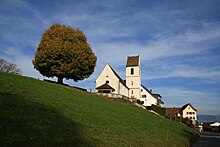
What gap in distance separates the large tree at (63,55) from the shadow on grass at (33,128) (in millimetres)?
26956

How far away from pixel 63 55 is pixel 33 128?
31.0m

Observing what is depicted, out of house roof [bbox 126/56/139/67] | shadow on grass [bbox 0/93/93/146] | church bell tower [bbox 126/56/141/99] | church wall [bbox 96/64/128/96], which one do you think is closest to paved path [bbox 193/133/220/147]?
shadow on grass [bbox 0/93/93/146]

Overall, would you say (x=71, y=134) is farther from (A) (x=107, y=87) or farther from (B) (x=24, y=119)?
(A) (x=107, y=87)

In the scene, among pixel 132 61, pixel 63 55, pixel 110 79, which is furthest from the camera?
→ pixel 132 61

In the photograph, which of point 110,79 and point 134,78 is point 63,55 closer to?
point 110,79

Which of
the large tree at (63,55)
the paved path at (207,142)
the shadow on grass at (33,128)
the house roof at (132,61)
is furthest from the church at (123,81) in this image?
the shadow on grass at (33,128)

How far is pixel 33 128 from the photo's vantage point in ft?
30.0

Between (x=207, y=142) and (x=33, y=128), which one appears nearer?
(x=33, y=128)

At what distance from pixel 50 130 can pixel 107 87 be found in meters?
53.5

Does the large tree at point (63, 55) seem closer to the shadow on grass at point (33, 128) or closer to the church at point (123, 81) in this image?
the church at point (123, 81)

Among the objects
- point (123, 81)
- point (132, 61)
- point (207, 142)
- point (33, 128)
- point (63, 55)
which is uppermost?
point (132, 61)

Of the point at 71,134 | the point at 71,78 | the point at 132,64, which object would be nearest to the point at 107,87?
the point at 132,64

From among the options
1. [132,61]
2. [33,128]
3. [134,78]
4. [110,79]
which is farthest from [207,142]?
[132,61]

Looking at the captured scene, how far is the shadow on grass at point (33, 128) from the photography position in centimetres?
793
